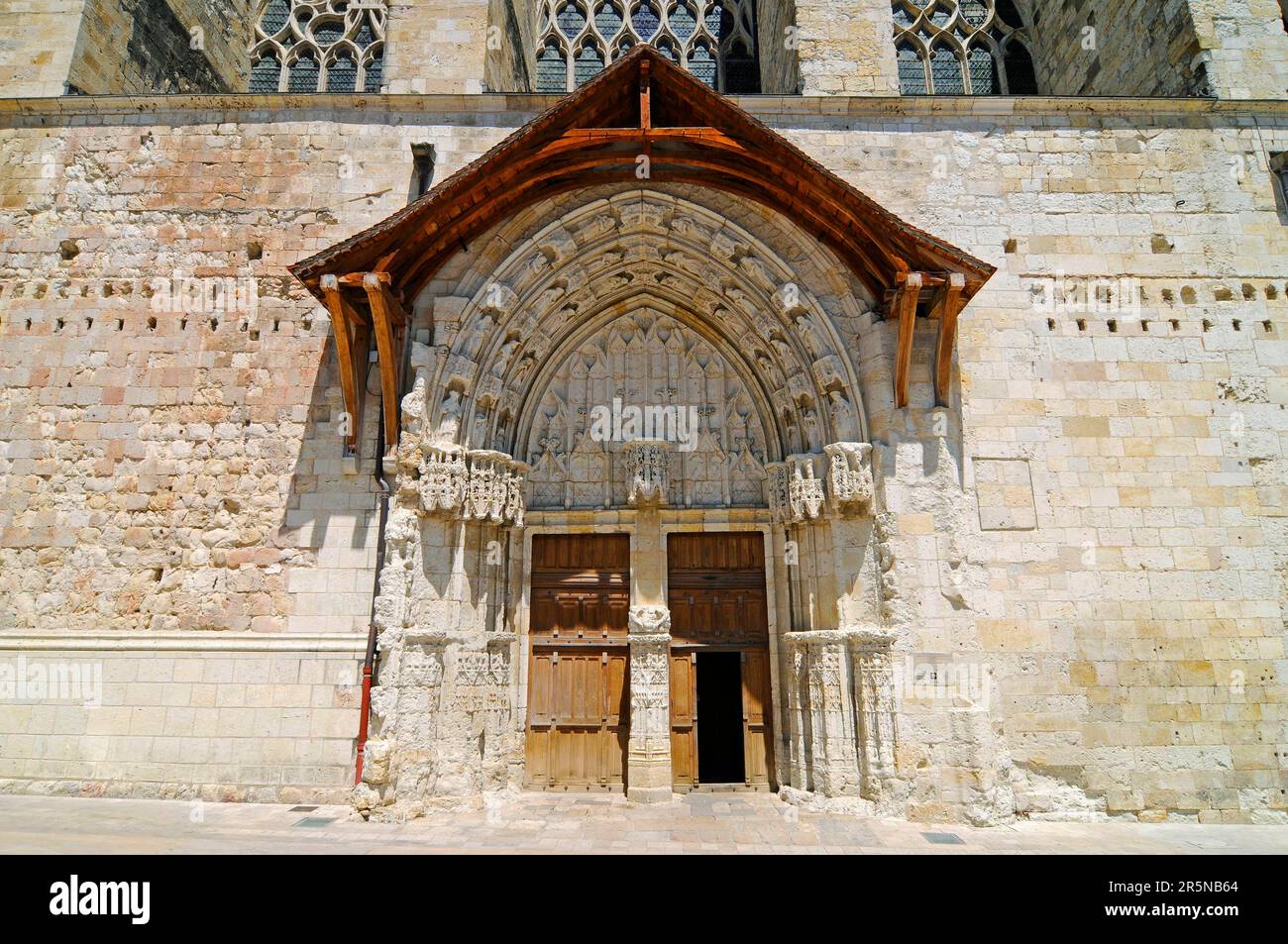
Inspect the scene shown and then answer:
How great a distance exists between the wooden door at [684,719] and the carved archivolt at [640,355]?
5.51 feet

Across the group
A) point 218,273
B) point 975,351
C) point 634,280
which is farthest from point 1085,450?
point 218,273

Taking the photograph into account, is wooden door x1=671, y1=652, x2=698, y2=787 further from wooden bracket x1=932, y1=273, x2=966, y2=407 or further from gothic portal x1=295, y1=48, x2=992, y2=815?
wooden bracket x1=932, y1=273, x2=966, y2=407

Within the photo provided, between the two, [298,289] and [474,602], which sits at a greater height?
[298,289]

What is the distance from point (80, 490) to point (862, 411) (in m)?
7.54

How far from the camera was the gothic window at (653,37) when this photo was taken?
991cm

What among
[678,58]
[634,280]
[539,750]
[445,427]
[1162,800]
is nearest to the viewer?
[1162,800]

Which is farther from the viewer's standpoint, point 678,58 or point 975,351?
point 678,58

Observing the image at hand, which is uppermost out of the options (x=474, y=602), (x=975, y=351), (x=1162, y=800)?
(x=975, y=351)

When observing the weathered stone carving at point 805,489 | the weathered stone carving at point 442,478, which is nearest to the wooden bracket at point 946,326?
the weathered stone carving at point 805,489

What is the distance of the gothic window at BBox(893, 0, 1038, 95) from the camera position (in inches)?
380

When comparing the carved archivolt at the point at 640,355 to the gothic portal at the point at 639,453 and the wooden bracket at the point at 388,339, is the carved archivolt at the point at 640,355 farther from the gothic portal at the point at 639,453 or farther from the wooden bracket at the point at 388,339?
the wooden bracket at the point at 388,339

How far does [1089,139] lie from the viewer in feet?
24.5

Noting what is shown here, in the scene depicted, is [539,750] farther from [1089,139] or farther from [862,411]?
[1089,139]

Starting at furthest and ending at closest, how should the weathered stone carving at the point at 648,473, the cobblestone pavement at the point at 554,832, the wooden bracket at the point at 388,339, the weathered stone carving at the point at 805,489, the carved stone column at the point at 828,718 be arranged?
1. the weathered stone carving at the point at 648,473
2. the weathered stone carving at the point at 805,489
3. the carved stone column at the point at 828,718
4. the wooden bracket at the point at 388,339
5. the cobblestone pavement at the point at 554,832
